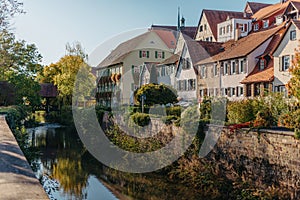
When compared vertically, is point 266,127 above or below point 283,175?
above

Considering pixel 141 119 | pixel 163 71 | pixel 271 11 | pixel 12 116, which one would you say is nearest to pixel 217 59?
pixel 163 71

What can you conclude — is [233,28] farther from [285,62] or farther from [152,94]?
[152,94]

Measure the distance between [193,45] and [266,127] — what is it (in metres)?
26.6

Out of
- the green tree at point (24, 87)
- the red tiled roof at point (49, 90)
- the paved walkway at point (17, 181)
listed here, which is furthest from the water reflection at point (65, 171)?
the red tiled roof at point (49, 90)

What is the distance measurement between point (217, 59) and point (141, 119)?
13262mm

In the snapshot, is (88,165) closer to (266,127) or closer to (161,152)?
(161,152)

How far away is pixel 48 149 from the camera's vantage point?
2969 centimetres

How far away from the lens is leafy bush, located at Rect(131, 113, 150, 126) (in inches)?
1013

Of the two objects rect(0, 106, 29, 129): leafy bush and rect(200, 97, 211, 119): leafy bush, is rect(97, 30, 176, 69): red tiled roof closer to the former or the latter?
rect(0, 106, 29, 129): leafy bush

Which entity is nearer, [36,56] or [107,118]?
[107,118]

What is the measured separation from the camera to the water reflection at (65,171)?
16.6 m

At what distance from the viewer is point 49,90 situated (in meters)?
55.9

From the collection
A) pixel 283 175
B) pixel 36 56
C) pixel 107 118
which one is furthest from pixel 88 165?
pixel 36 56

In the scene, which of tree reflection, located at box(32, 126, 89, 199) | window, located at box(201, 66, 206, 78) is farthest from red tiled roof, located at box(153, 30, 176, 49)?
tree reflection, located at box(32, 126, 89, 199)
